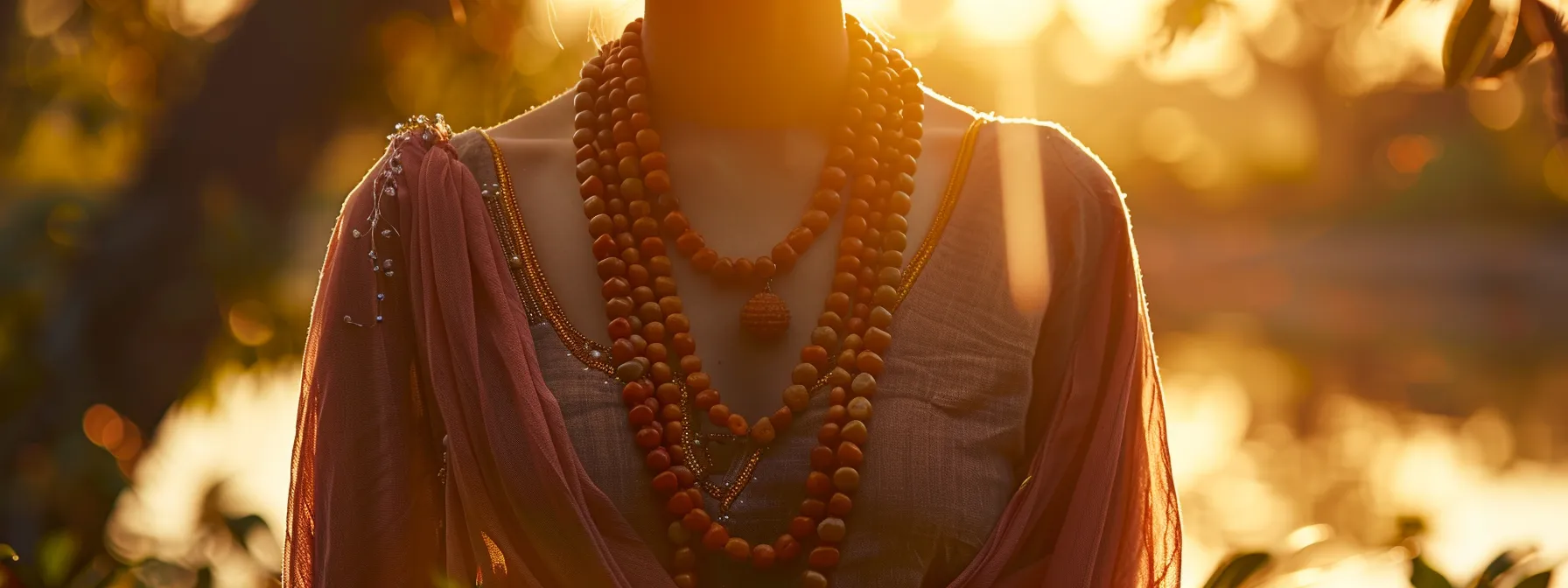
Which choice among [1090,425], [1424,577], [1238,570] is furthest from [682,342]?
[1424,577]

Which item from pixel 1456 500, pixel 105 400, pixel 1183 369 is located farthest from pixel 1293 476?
pixel 105 400

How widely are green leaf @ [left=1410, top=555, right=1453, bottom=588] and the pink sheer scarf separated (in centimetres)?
27

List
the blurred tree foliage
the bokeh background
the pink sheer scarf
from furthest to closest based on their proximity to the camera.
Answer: the blurred tree foliage → the bokeh background → the pink sheer scarf

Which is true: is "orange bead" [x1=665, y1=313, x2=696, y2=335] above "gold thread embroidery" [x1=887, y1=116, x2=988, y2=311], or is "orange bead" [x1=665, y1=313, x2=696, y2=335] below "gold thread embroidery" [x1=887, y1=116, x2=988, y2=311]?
below

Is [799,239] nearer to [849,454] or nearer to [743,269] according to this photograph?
[743,269]

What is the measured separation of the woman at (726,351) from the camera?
1.48 metres

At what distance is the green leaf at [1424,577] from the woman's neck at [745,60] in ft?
2.31

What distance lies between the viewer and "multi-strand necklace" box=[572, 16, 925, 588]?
148 cm

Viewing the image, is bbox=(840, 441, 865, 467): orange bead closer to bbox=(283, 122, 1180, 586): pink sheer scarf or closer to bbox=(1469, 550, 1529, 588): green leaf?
bbox=(283, 122, 1180, 586): pink sheer scarf

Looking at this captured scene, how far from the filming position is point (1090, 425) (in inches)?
61.4

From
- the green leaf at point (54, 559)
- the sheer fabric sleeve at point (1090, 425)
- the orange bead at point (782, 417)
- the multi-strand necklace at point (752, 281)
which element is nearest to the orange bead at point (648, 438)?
the multi-strand necklace at point (752, 281)

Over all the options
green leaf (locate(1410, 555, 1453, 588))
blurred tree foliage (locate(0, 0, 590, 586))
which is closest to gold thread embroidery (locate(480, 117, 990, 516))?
green leaf (locate(1410, 555, 1453, 588))

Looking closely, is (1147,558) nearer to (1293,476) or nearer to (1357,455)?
(1293,476)

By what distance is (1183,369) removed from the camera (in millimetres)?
10789
